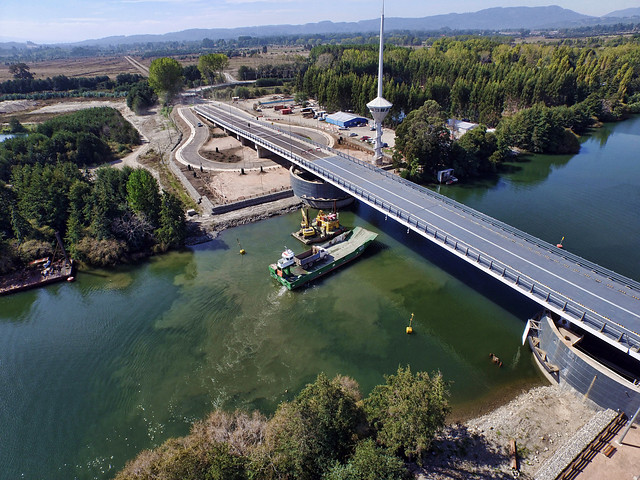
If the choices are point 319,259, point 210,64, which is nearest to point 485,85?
point 319,259

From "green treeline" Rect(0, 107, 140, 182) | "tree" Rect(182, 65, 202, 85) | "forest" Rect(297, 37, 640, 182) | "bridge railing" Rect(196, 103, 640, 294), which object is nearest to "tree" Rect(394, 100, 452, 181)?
"forest" Rect(297, 37, 640, 182)

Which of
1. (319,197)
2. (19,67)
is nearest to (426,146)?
(319,197)

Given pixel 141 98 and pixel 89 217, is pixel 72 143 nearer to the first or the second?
pixel 89 217

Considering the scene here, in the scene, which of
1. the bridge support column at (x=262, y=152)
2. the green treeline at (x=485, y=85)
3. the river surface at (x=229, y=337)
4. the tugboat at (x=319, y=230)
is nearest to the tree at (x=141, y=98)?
the green treeline at (x=485, y=85)

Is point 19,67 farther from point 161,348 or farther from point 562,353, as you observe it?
point 562,353

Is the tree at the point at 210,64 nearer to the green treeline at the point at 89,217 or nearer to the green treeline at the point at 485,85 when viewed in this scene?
the green treeline at the point at 485,85

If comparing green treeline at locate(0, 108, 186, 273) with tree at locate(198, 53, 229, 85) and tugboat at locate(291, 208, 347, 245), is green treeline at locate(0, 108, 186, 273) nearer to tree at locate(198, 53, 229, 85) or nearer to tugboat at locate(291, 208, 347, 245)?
tugboat at locate(291, 208, 347, 245)
